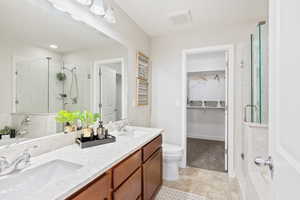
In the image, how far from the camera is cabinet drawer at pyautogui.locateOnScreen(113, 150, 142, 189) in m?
1.07

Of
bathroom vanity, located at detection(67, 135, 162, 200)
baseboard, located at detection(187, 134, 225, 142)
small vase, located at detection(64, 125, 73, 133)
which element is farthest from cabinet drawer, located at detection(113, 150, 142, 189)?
baseboard, located at detection(187, 134, 225, 142)

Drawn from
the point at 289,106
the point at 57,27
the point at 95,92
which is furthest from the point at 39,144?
the point at 289,106

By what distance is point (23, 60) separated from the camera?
112 cm

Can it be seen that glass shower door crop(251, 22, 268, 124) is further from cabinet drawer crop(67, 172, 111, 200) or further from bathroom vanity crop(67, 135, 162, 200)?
cabinet drawer crop(67, 172, 111, 200)

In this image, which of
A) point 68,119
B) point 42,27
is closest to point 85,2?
point 42,27

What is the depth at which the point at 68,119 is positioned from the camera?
4.44ft

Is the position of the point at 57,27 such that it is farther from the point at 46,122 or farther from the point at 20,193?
the point at 20,193

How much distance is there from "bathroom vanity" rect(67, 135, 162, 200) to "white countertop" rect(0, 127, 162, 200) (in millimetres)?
51

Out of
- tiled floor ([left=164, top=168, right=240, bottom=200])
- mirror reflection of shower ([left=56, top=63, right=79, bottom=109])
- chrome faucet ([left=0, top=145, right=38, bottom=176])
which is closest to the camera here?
chrome faucet ([left=0, top=145, right=38, bottom=176])

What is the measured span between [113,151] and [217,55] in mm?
3930

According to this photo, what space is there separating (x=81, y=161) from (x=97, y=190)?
223mm

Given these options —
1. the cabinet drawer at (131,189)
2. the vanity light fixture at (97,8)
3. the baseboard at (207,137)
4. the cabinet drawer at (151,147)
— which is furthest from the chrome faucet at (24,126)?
the baseboard at (207,137)

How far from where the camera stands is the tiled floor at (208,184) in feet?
6.29

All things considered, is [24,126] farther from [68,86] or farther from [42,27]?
[42,27]
